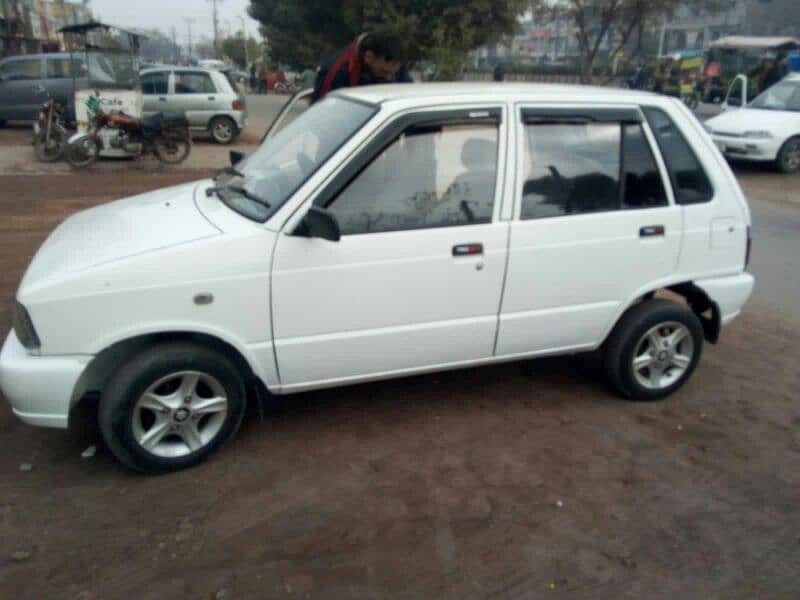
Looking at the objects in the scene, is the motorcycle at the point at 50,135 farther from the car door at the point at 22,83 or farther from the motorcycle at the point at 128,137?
the car door at the point at 22,83

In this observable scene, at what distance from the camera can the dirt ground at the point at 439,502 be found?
289cm

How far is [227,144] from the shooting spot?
55.5 feet

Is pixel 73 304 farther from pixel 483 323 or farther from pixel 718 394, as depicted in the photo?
pixel 718 394

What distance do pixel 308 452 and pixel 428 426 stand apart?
73 cm

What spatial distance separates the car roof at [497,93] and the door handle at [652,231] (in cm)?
73

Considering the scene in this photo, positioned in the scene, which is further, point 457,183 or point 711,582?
point 457,183

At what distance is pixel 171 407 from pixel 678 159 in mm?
3138

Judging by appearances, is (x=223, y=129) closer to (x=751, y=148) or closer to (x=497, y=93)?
(x=751, y=148)

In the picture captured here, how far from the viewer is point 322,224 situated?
3232mm

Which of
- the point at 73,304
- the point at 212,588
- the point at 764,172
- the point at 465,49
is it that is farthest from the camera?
the point at 465,49

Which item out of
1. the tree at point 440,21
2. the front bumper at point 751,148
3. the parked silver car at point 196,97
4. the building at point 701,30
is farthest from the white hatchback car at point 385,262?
the building at point 701,30

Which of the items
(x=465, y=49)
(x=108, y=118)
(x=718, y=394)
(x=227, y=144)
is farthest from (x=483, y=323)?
(x=465, y=49)

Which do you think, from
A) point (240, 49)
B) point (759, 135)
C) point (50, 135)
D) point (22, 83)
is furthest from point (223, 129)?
point (240, 49)

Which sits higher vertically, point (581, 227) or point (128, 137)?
point (581, 227)
